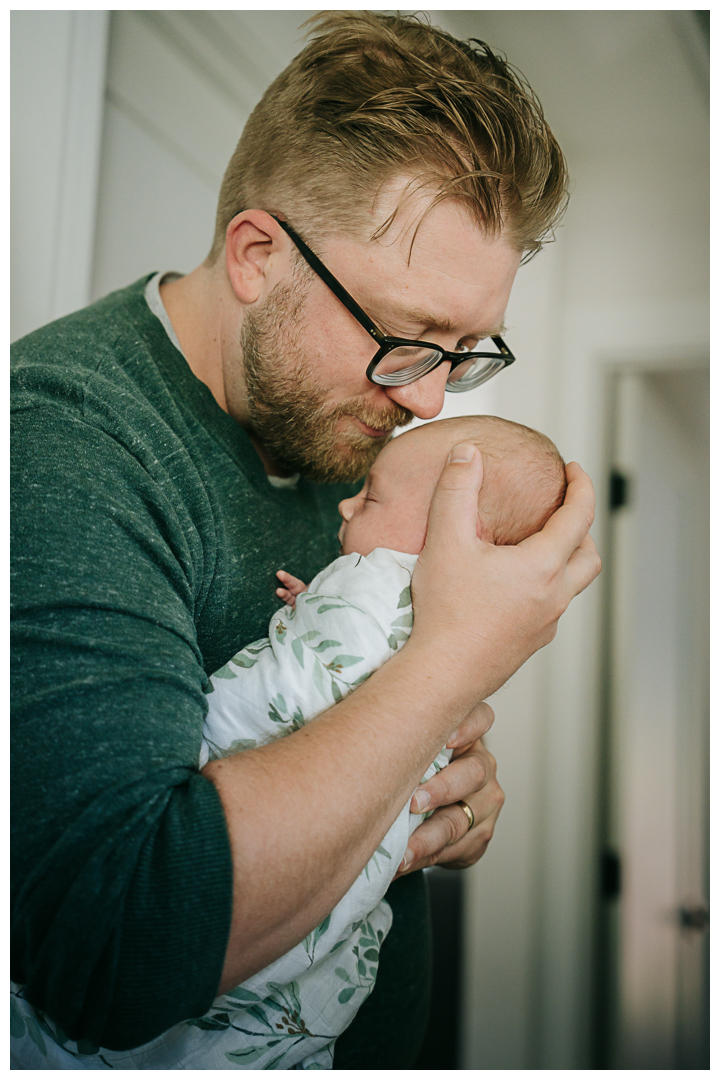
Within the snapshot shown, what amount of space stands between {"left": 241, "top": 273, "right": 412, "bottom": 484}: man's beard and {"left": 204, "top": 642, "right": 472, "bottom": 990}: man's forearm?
44cm

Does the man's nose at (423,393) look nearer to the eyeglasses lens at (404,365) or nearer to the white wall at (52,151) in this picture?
the eyeglasses lens at (404,365)

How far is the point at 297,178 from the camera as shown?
0.93 metres

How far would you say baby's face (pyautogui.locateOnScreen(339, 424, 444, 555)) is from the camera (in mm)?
903

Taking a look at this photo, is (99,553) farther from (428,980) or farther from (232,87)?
(232,87)

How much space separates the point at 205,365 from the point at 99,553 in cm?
48

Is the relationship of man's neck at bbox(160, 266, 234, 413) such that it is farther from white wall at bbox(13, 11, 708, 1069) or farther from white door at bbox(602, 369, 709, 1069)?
white door at bbox(602, 369, 709, 1069)

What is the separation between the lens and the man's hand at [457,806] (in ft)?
2.72

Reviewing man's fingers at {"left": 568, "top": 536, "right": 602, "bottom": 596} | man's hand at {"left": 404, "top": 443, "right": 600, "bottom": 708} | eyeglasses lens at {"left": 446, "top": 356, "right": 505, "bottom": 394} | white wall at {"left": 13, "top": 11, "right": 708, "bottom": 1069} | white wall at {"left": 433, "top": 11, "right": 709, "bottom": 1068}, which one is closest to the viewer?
man's hand at {"left": 404, "top": 443, "right": 600, "bottom": 708}

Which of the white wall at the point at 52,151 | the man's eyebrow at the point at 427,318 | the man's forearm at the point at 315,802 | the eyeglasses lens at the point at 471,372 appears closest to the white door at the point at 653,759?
the eyeglasses lens at the point at 471,372

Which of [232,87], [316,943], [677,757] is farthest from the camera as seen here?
[677,757]

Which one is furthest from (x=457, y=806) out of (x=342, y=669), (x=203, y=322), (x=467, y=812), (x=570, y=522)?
(x=203, y=322)

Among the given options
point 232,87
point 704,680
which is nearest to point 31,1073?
point 232,87

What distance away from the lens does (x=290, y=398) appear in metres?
0.95

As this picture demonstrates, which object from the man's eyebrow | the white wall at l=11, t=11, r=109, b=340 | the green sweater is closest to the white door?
the man's eyebrow
